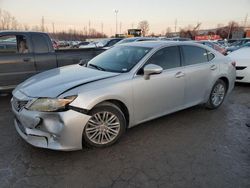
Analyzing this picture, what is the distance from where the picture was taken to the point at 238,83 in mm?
7816

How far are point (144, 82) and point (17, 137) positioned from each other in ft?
7.45

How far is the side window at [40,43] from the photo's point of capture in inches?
211

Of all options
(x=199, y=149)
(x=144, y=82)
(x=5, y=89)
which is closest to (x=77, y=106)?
(x=144, y=82)

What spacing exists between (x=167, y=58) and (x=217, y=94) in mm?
1846

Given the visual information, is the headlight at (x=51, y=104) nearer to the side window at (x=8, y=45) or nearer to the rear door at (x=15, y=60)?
the rear door at (x=15, y=60)

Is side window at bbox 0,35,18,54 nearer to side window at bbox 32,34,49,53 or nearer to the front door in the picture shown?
side window at bbox 32,34,49,53

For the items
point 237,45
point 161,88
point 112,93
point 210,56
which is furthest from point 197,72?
point 237,45

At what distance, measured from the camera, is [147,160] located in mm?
2887

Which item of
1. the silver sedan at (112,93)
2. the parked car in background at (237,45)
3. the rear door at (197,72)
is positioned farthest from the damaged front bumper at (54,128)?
the parked car in background at (237,45)

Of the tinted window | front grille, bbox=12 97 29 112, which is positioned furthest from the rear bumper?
the tinted window

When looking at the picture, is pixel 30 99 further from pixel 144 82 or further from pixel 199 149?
pixel 199 149

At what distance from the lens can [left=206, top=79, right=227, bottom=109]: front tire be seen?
475 centimetres

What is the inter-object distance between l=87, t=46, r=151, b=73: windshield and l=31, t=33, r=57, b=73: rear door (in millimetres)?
1948

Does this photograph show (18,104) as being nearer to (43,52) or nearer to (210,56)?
(43,52)
